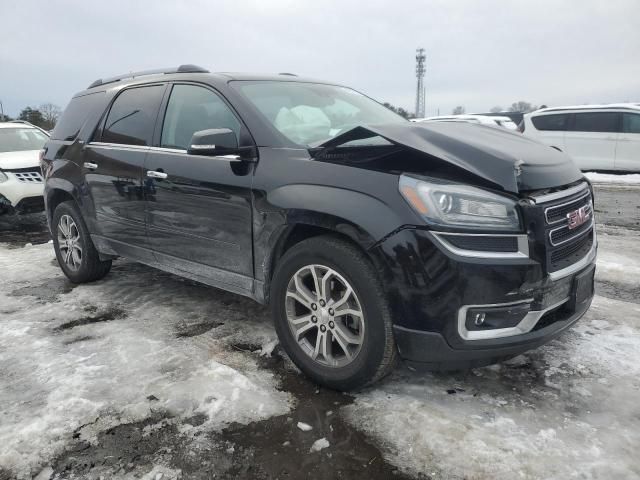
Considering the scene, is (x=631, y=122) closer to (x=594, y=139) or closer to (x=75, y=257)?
(x=594, y=139)

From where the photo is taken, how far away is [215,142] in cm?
296

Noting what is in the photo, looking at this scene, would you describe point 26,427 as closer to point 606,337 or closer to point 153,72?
point 153,72

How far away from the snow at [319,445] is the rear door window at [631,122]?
42.4 feet

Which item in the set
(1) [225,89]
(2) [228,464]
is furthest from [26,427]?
(1) [225,89]

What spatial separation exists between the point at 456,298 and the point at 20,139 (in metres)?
9.45

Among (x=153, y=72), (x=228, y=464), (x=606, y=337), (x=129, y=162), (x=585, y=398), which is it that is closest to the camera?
(x=228, y=464)

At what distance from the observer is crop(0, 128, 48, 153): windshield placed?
29.1 feet

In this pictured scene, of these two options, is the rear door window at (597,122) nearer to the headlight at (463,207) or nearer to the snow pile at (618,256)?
the snow pile at (618,256)

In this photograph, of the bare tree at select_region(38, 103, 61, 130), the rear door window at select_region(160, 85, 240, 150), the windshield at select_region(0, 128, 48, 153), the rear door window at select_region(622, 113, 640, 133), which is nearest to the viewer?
the rear door window at select_region(160, 85, 240, 150)

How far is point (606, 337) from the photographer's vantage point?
3.29 meters

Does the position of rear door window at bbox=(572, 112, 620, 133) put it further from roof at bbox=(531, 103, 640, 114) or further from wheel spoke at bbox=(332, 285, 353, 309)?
wheel spoke at bbox=(332, 285, 353, 309)

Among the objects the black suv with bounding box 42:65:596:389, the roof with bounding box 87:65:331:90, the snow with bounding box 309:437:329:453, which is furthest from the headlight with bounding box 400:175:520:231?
the roof with bounding box 87:65:331:90

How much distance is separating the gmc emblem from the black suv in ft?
0.04

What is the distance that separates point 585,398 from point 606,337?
866 millimetres
